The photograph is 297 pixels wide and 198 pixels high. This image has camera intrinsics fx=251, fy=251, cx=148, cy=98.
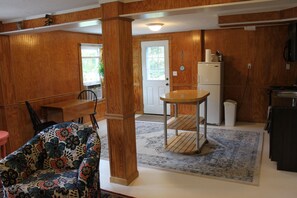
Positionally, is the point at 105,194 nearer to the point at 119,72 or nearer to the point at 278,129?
the point at 119,72

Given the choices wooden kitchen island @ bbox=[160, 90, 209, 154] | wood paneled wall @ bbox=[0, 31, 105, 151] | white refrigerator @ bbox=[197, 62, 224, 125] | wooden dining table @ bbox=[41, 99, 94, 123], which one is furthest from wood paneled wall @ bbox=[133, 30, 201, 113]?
wooden dining table @ bbox=[41, 99, 94, 123]

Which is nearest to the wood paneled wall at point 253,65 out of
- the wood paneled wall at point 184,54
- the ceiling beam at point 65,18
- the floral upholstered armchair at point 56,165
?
the wood paneled wall at point 184,54

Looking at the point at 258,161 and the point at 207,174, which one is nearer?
the point at 207,174

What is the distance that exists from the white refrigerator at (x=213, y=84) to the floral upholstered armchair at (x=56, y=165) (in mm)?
3620

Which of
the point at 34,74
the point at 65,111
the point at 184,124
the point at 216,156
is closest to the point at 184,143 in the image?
the point at 184,124

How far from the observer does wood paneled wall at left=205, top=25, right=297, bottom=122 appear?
17.9 feet

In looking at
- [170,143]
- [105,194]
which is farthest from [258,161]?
[105,194]

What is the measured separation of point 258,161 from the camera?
146 inches

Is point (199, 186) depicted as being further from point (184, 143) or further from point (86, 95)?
point (86, 95)

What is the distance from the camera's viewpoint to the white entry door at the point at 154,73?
21.9 feet

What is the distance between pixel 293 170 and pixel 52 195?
3.03 meters

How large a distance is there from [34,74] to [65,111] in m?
0.96

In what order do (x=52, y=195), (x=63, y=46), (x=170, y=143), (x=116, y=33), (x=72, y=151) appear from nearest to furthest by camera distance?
(x=52, y=195) → (x=72, y=151) → (x=116, y=33) → (x=170, y=143) → (x=63, y=46)

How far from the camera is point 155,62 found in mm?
6793
